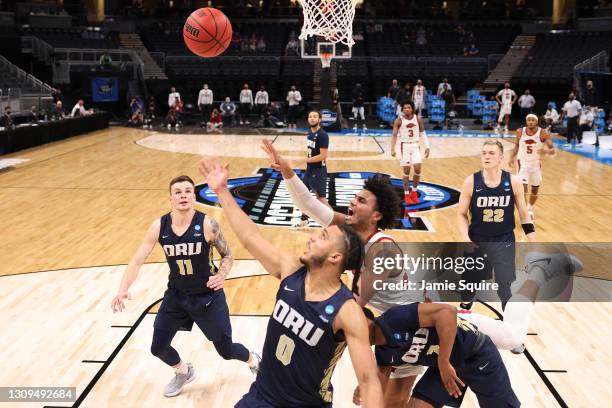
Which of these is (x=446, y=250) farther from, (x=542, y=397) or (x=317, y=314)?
(x=317, y=314)

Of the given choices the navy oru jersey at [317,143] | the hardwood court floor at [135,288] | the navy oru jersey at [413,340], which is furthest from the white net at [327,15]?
the navy oru jersey at [413,340]

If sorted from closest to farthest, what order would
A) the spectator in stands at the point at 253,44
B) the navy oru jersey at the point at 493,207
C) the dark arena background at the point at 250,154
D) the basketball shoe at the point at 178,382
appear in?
the basketball shoe at the point at 178,382 < the dark arena background at the point at 250,154 < the navy oru jersey at the point at 493,207 < the spectator in stands at the point at 253,44

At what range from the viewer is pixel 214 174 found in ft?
11.6

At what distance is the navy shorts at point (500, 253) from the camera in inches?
249

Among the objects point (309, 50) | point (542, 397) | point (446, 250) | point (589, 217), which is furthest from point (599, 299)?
point (309, 50)

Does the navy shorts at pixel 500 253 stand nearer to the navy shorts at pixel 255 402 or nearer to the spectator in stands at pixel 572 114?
the navy shorts at pixel 255 402

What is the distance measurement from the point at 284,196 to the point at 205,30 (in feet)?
15.7

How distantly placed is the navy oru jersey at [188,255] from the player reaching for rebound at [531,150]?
6834 millimetres

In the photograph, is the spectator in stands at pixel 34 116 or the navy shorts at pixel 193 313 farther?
the spectator in stands at pixel 34 116

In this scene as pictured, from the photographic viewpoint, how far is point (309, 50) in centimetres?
2975

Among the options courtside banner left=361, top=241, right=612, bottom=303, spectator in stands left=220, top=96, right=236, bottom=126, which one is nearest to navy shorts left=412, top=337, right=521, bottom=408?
courtside banner left=361, top=241, right=612, bottom=303

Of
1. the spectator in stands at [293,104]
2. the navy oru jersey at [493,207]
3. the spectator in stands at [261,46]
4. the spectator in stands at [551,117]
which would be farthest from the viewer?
the spectator in stands at [261,46]

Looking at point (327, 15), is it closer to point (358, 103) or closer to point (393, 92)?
point (393, 92)

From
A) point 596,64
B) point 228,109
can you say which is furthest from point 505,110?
point 228,109
